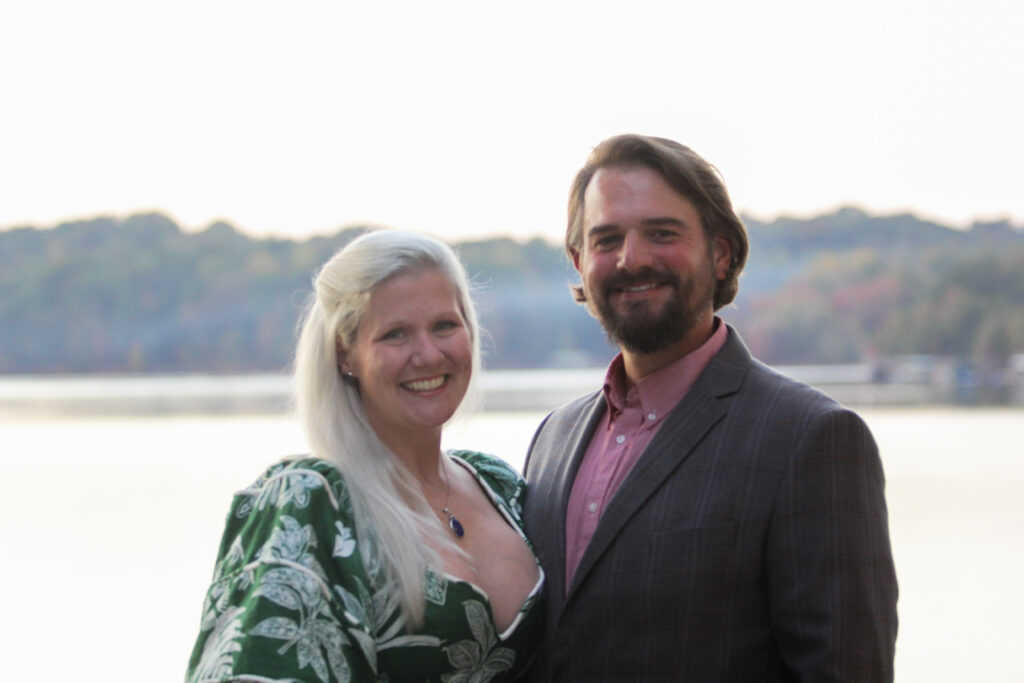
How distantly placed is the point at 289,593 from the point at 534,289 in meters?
34.0

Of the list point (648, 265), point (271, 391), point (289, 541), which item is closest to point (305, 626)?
point (289, 541)

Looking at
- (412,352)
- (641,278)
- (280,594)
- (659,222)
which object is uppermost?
(659,222)

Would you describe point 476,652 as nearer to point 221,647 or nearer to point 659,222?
point 221,647

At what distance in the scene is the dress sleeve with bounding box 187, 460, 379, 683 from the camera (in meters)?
2.14

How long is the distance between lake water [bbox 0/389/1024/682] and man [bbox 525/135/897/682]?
661 millimetres

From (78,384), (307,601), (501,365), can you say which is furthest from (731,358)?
(78,384)

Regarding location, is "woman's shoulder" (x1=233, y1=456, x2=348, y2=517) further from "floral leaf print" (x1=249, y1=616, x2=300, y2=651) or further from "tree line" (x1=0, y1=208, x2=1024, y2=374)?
"tree line" (x1=0, y1=208, x2=1024, y2=374)

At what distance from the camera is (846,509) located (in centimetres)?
220

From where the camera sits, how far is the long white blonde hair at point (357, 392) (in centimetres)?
238

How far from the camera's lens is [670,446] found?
8.02 feet

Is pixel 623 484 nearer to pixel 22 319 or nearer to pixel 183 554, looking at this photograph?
pixel 183 554

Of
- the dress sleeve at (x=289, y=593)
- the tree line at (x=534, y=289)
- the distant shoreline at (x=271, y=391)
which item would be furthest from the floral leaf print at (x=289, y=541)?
the tree line at (x=534, y=289)

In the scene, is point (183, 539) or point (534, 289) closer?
point (183, 539)

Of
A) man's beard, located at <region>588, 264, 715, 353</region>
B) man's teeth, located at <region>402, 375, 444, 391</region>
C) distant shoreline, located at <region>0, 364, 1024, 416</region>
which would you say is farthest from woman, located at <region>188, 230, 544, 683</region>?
distant shoreline, located at <region>0, 364, 1024, 416</region>
